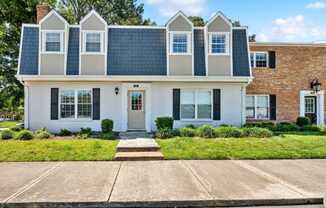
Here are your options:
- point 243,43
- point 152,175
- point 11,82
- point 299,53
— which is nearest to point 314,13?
point 243,43

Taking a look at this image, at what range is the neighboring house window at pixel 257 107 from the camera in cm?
1895

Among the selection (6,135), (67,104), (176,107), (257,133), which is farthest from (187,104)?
(6,135)

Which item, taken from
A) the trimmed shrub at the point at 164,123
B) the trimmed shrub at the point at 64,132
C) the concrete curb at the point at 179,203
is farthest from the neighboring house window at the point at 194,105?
the concrete curb at the point at 179,203

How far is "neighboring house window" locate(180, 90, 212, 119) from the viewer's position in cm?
1634

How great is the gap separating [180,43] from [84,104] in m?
5.96

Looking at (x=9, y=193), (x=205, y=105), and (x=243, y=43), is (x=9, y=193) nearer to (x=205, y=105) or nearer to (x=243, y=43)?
(x=205, y=105)

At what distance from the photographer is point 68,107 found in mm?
15859

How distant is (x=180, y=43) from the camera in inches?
647

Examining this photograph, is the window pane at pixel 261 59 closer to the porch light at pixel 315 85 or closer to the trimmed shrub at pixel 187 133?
the porch light at pixel 315 85

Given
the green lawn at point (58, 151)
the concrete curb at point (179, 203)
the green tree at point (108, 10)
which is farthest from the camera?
the green tree at point (108, 10)

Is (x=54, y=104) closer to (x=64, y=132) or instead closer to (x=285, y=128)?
(x=64, y=132)

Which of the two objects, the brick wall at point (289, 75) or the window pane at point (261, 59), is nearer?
the brick wall at point (289, 75)

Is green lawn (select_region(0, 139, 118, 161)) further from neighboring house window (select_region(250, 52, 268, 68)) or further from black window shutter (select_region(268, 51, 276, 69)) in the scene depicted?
black window shutter (select_region(268, 51, 276, 69))

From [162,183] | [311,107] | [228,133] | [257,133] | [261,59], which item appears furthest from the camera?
[311,107]
